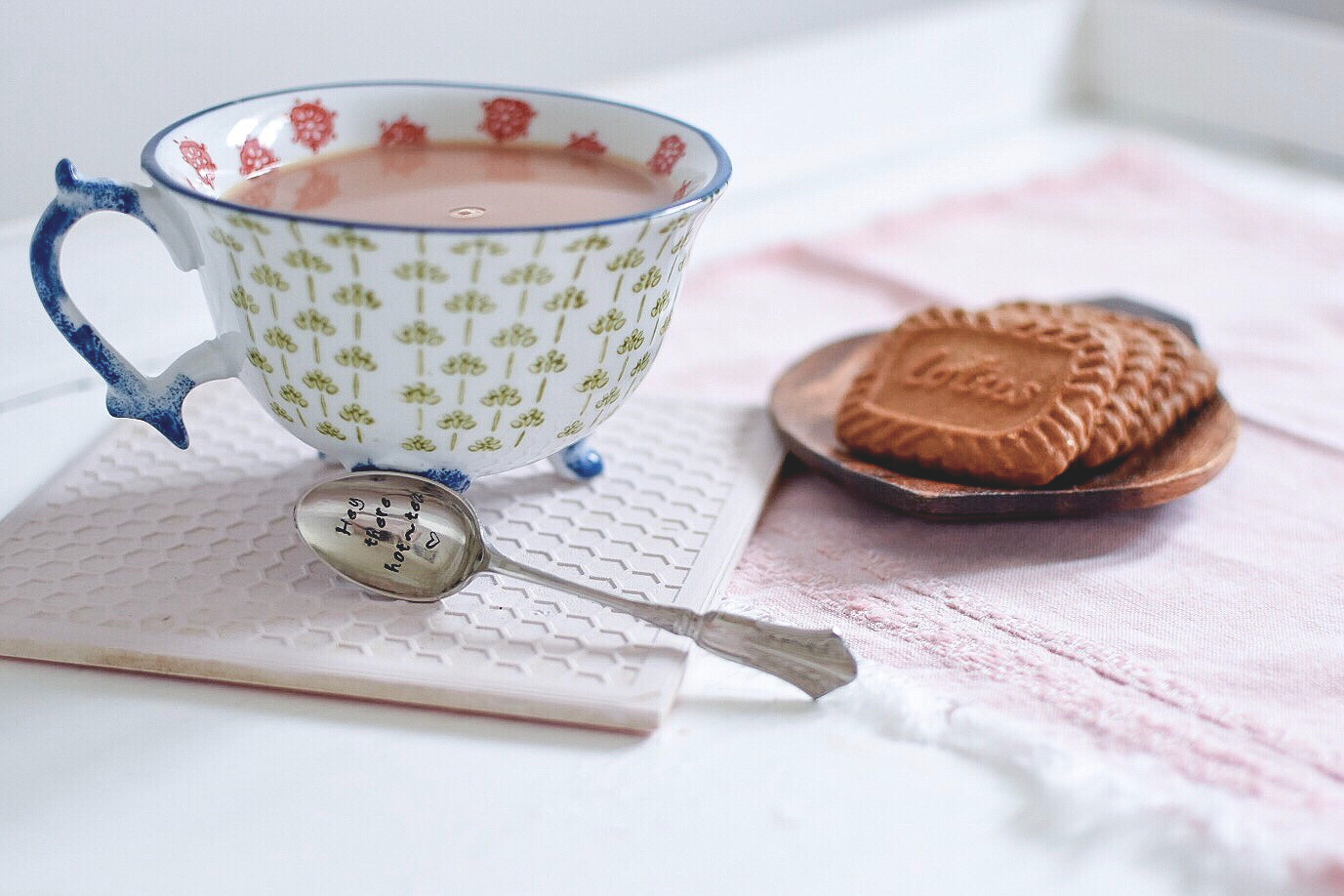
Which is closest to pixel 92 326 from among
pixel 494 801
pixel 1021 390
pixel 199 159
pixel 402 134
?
pixel 199 159

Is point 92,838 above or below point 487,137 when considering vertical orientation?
below

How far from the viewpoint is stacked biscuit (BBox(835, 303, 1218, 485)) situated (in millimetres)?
700

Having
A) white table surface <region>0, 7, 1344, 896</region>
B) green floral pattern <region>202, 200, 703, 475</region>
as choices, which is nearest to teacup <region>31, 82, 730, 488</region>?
green floral pattern <region>202, 200, 703, 475</region>

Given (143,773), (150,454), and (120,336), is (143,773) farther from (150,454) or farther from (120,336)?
(120,336)

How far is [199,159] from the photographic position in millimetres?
633

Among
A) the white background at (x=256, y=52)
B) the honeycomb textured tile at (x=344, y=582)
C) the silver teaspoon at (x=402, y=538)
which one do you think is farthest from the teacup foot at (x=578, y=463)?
the white background at (x=256, y=52)

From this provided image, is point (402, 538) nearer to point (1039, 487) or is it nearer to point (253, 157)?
point (253, 157)

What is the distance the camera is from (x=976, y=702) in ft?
1.88

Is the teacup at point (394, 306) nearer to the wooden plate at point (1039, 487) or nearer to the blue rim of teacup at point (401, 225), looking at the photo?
the blue rim of teacup at point (401, 225)

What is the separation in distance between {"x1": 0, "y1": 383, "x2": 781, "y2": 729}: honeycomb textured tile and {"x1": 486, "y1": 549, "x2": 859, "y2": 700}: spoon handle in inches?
0.4

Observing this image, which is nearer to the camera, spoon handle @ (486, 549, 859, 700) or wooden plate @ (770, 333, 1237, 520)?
spoon handle @ (486, 549, 859, 700)

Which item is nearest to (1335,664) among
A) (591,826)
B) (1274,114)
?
(591,826)

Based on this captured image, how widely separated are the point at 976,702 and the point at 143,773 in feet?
1.15

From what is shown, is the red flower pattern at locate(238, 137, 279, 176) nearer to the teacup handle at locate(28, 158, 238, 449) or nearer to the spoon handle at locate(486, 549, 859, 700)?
the teacup handle at locate(28, 158, 238, 449)
